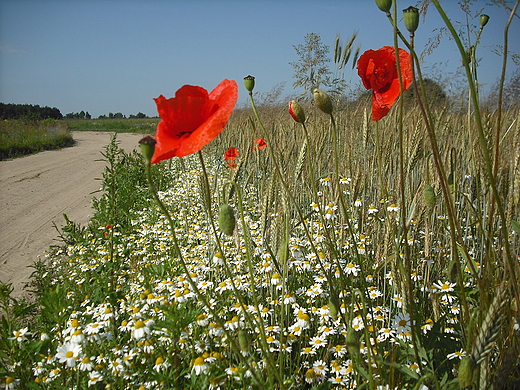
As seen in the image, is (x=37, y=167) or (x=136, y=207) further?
(x=37, y=167)

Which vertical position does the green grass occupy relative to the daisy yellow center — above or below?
above

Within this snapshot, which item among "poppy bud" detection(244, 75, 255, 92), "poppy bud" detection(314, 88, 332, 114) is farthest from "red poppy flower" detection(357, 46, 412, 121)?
"poppy bud" detection(244, 75, 255, 92)

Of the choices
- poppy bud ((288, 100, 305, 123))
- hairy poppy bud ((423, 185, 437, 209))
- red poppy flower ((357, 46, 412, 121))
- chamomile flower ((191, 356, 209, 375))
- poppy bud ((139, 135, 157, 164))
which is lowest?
chamomile flower ((191, 356, 209, 375))

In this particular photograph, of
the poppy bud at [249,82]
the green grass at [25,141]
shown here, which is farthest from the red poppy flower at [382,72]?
the green grass at [25,141]

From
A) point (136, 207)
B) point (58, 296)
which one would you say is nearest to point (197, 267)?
point (58, 296)

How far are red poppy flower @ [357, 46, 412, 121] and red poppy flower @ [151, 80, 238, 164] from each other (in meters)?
0.45

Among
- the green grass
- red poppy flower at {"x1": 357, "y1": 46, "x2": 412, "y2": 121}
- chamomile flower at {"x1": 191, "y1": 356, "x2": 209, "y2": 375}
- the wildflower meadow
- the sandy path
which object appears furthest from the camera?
the green grass

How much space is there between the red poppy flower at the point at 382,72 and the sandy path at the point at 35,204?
2.92 metres

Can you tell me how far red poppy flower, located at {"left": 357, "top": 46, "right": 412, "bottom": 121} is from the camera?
110 centimetres

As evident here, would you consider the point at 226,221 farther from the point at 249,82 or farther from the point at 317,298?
the point at 317,298

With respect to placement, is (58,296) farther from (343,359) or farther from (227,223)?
(343,359)

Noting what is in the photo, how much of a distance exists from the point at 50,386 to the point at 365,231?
1.82 metres

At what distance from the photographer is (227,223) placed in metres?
0.88

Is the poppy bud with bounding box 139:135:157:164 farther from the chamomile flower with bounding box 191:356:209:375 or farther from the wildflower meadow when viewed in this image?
the chamomile flower with bounding box 191:356:209:375
